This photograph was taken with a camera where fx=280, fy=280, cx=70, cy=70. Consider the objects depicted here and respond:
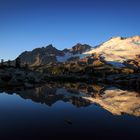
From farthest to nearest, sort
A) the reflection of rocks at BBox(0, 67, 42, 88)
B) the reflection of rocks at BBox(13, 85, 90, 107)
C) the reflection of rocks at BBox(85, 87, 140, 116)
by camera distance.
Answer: the reflection of rocks at BBox(0, 67, 42, 88), the reflection of rocks at BBox(13, 85, 90, 107), the reflection of rocks at BBox(85, 87, 140, 116)

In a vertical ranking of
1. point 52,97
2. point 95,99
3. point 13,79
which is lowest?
point 95,99

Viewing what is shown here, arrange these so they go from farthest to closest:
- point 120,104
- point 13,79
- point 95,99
Result: point 13,79, point 95,99, point 120,104

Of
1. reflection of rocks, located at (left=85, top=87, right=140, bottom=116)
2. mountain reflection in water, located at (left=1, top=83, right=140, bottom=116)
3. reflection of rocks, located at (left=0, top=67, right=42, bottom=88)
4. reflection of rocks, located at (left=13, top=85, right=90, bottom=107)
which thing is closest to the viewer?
reflection of rocks, located at (left=85, top=87, right=140, bottom=116)

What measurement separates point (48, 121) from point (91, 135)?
13822 millimetres

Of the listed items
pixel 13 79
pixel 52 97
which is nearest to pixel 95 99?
pixel 52 97

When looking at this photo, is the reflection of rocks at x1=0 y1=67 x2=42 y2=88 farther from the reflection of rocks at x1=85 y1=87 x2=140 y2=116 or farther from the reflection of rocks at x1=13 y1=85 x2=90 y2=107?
the reflection of rocks at x1=85 y1=87 x2=140 y2=116

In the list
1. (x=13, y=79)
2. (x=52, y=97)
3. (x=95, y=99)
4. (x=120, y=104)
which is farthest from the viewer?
(x=13, y=79)

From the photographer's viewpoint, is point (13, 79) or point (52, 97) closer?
point (52, 97)

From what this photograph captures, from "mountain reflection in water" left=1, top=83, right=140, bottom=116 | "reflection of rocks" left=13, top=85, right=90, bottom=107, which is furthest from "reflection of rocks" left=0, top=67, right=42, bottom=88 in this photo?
"reflection of rocks" left=13, top=85, right=90, bottom=107

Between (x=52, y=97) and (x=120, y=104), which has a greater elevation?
(x=52, y=97)

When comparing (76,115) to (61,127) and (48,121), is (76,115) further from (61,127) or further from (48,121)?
(61,127)

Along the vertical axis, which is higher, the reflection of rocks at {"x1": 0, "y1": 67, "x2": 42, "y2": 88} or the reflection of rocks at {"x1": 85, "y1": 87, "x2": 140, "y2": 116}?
the reflection of rocks at {"x1": 0, "y1": 67, "x2": 42, "y2": 88}

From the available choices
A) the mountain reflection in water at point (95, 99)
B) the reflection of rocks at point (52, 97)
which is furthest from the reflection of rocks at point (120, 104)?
the reflection of rocks at point (52, 97)

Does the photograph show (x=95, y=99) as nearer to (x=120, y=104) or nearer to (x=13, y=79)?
(x=120, y=104)
